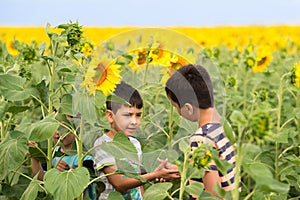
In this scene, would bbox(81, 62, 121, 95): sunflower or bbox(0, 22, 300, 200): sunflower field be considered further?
bbox(81, 62, 121, 95): sunflower

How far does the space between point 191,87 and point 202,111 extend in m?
0.10

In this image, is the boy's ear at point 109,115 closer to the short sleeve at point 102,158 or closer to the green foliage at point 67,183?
the short sleeve at point 102,158

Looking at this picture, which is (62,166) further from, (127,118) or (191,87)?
(191,87)

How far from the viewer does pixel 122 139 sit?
2215mm

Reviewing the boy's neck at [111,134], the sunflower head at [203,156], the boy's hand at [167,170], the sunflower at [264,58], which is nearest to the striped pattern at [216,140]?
the boy's hand at [167,170]

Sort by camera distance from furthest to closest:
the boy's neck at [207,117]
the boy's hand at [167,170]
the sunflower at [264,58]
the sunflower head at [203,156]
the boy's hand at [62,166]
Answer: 1. the sunflower at [264,58]
2. the boy's hand at [62,166]
3. the boy's neck at [207,117]
4. the boy's hand at [167,170]
5. the sunflower head at [203,156]

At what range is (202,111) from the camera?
246 centimetres

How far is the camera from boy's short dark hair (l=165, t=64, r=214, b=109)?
246 centimetres

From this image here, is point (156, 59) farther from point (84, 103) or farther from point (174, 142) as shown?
point (84, 103)

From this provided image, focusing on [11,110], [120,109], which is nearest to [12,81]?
[11,110]

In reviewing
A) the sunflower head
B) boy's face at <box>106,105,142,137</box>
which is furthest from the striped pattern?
the sunflower head

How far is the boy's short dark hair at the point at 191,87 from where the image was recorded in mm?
2463

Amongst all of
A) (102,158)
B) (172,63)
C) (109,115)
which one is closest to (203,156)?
(102,158)

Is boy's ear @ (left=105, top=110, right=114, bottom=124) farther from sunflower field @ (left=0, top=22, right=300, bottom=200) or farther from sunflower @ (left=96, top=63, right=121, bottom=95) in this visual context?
sunflower @ (left=96, top=63, right=121, bottom=95)
